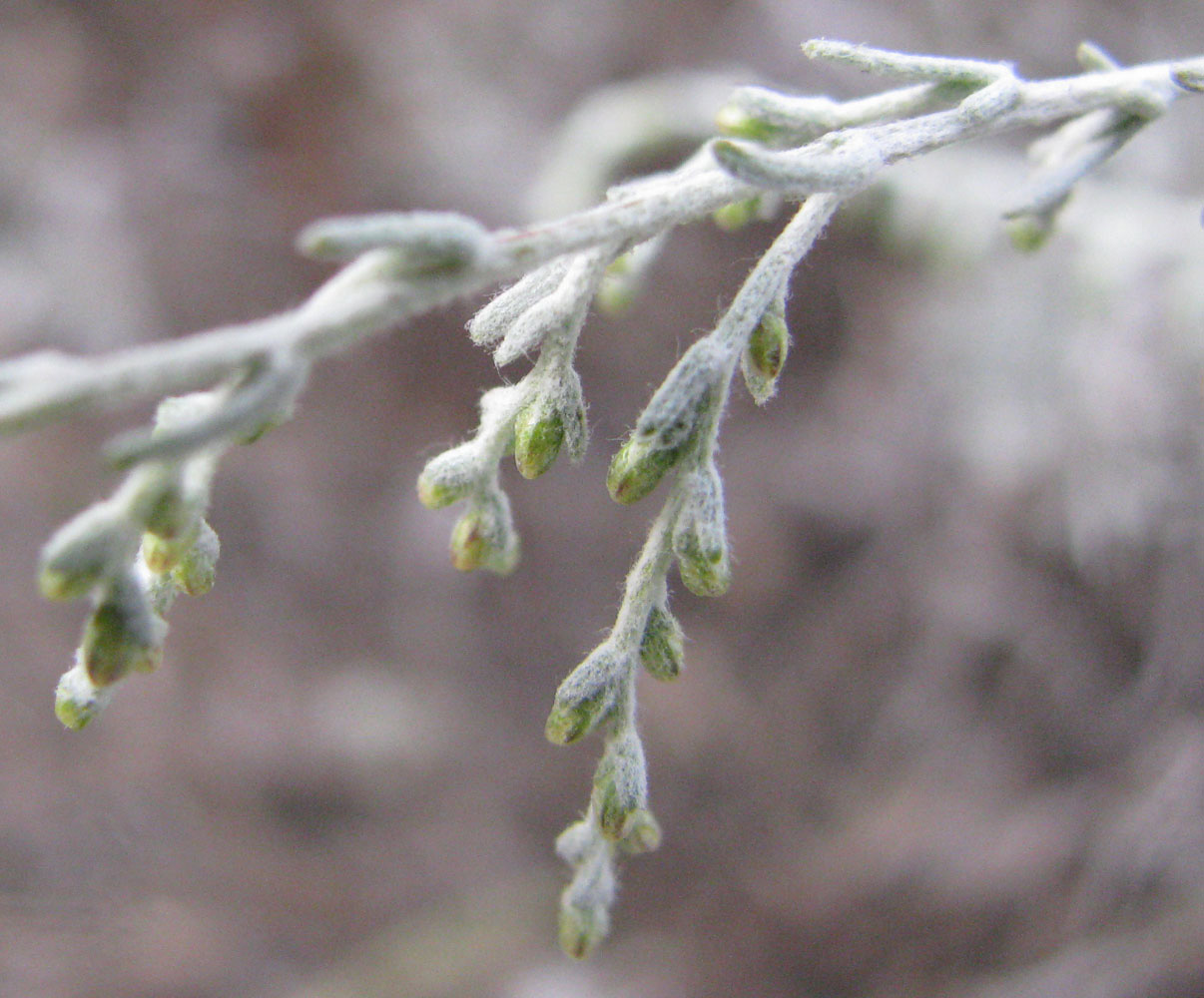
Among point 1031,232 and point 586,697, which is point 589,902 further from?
point 1031,232

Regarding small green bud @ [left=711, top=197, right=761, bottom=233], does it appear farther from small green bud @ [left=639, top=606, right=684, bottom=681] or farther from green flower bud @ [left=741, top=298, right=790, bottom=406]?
small green bud @ [left=639, top=606, right=684, bottom=681]

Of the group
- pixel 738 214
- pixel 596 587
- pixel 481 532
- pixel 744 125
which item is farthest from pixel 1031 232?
pixel 596 587

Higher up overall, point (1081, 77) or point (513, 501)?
point (513, 501)

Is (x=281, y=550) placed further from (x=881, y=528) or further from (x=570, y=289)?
(x=570, y=289)

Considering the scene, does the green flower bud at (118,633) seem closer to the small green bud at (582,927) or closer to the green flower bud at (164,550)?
the green flower bud at (164,550)

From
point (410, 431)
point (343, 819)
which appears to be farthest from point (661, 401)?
point (343, 819)
